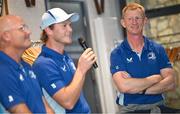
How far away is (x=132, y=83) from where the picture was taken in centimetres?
259

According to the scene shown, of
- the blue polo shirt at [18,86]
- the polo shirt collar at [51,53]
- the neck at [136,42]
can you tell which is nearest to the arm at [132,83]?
the neck at [136,42]

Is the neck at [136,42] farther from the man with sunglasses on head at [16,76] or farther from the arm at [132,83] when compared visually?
the man with sunglasses on head at [16,76]

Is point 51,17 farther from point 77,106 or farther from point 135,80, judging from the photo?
point 135,80

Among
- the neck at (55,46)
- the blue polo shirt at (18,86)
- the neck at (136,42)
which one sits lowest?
the blue polo shirt at (18,86)

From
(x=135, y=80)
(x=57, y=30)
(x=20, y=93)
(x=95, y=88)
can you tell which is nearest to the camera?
(x=20, y=93)

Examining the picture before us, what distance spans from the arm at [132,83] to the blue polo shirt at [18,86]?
2.35ft

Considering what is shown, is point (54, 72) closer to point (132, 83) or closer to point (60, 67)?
point (60, 67)

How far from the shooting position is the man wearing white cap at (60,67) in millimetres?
2105

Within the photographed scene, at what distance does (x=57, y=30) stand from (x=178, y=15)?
273 cm

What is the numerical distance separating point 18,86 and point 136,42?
1139mm

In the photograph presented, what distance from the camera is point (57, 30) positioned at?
2.32 m

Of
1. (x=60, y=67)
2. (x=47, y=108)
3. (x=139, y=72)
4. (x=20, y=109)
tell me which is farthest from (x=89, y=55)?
(x=139, y=72)

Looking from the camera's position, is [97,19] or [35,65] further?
[97,19]

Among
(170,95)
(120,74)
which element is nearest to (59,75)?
(120,74)
